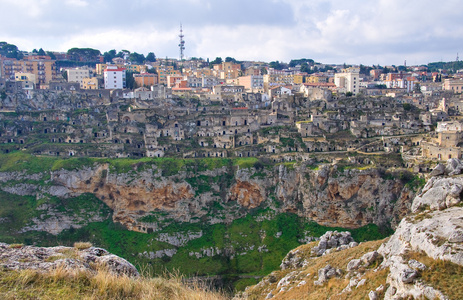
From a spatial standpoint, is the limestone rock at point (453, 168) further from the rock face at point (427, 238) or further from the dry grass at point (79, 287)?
the dry grass at point (79, 287)

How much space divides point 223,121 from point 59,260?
55.3 m

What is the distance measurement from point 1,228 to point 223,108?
3700 centimetres

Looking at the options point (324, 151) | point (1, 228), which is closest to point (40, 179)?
point (1, 228)

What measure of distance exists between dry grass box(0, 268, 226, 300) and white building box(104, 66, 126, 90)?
72330mm

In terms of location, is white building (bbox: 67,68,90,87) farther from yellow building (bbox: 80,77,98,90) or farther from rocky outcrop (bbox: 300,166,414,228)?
rocky outcrop (bbox: 300,166,414,228)

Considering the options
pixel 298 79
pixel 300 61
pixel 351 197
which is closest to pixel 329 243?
pixel 351 197

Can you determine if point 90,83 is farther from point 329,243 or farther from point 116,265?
point 116,265

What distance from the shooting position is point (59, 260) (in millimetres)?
10062

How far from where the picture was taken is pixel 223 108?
68688 mm

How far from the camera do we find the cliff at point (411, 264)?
12.6 m

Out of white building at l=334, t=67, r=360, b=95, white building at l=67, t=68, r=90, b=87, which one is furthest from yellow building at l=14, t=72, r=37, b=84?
white building at l=334, t=67, r=360, b=95

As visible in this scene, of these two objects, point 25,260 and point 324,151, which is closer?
point 25,260

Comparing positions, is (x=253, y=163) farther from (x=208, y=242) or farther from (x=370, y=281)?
(x=370, y=281)

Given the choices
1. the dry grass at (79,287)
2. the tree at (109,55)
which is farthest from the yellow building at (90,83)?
the dry grass at (79,287)
